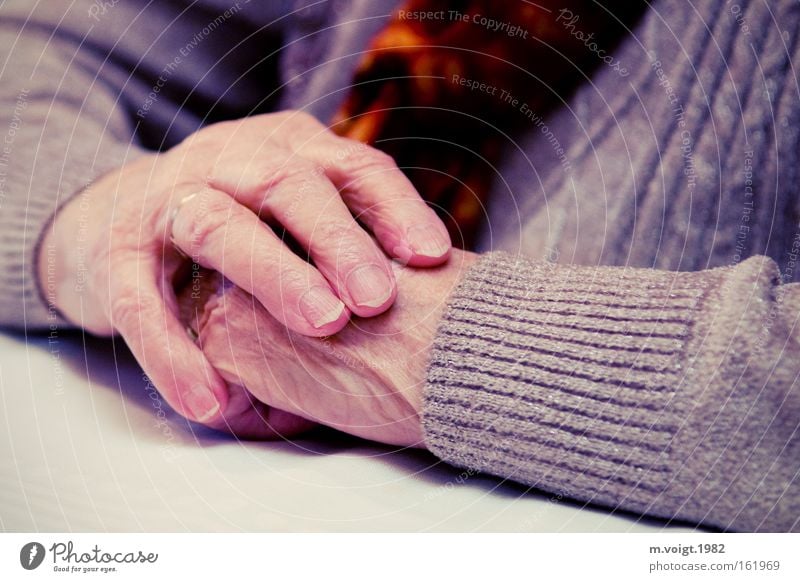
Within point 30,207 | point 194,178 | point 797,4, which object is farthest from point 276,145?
point 797,4

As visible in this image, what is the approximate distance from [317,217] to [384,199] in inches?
1.9

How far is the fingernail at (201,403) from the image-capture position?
1.33ft

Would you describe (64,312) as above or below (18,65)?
below

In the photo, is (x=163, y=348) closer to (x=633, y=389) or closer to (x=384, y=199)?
(x=384, y=199)

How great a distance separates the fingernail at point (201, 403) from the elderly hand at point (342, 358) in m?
0.02

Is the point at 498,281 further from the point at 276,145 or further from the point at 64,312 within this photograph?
the point at 64,312

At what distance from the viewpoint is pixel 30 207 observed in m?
0.43

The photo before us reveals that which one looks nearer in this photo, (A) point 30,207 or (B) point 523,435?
(B) point 523,435

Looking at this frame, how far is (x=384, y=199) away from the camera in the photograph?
1.36ft

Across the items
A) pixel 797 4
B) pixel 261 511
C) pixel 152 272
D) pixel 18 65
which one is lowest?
pixel 261 511

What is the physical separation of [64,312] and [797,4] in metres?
0.50

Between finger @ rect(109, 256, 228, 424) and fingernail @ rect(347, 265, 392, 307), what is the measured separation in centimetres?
11

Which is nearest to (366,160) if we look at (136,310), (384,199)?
(384,199)

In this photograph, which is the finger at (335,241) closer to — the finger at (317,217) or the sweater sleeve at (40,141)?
the finger at (317,217)
